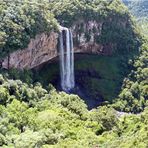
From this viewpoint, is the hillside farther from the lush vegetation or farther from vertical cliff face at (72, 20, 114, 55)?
the lush vegetation

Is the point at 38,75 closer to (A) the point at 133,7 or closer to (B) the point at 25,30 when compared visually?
(B) the point at 25,30

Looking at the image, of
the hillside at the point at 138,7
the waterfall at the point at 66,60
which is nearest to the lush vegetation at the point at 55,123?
the waterfall at the point at 66,60

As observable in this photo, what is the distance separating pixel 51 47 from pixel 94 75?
31.5 ft

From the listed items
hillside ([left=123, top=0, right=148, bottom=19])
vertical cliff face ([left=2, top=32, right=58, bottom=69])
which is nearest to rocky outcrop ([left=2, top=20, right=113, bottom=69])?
vertical cliff face ([left=2, top=32, right=58, bottom=69])

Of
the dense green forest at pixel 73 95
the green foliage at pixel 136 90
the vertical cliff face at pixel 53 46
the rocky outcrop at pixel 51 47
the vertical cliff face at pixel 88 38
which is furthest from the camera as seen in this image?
the vertical cliff face at pixel 88 38

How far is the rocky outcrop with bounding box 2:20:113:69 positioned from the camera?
60.2 m

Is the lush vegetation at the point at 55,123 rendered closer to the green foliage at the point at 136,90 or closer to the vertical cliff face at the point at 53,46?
the vertical cliff face at the point at 53,46

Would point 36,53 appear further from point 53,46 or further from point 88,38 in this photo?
point 88,38

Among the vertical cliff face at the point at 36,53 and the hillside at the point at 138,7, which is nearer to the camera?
the vertical cliff face at the point at 36,53

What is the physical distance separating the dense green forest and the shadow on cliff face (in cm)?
15

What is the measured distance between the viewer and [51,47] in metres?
67.8

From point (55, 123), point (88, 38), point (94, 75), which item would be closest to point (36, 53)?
point (94, 75)

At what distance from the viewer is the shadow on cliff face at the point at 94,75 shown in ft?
230

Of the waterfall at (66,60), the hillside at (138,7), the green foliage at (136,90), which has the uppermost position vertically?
the hillside at (138,7)
